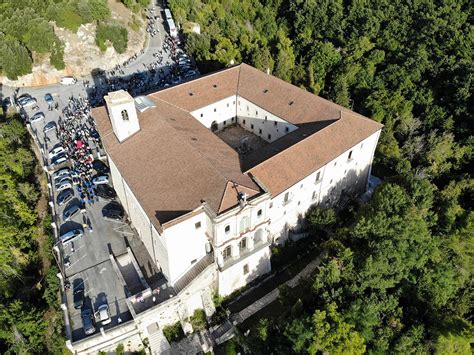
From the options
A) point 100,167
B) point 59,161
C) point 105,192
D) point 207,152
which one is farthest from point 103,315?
point 59,161

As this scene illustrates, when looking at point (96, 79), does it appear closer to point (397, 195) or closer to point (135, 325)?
point (135, 325)

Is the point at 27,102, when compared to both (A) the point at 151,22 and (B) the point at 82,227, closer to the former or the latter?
(B) the point at 82,227

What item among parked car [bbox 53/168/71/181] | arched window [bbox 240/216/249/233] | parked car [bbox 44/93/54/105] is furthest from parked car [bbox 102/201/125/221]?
parked car [bbox 44/93/54/105]

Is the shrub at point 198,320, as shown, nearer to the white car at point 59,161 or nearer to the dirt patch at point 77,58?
the white car at point 59,161

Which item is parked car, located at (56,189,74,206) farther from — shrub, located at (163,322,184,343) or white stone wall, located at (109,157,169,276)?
shrub, located at (163,322,184,343)

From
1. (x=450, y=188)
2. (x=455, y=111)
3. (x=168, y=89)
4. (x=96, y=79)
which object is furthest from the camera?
(x=96, y=79)

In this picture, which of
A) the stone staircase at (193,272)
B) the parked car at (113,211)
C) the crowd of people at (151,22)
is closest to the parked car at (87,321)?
the stone staircase at (193,272)

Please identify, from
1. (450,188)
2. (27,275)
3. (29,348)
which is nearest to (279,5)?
(450,188)
